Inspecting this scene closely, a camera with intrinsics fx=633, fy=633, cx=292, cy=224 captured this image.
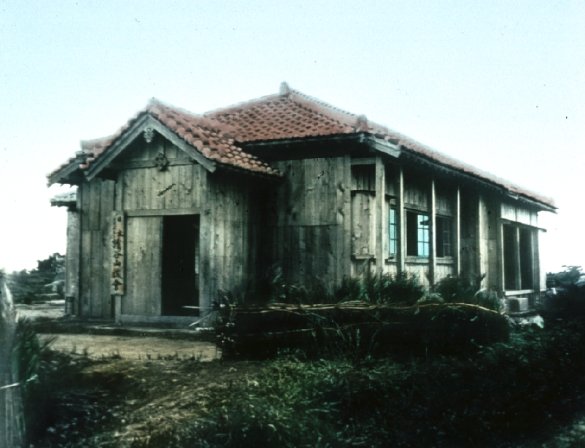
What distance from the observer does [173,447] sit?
475cm

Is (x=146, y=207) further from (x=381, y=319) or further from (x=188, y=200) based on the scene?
(x=381, y=319)

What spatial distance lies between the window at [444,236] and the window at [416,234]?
3.10ft

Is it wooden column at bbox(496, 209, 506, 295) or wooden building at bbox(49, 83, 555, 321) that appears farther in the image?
wooden column at bbox(496, 209, 506, 295)

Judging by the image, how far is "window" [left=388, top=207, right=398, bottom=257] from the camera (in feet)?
42.8

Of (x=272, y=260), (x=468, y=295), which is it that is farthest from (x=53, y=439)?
(x=272, y=260)

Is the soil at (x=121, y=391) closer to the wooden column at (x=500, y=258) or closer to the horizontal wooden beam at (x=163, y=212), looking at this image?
the horizontal wooden beam at (x=163, y=212)

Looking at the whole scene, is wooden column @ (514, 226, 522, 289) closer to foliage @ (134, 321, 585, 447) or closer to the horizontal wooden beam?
foliage @ (134, 321, 585, 447)

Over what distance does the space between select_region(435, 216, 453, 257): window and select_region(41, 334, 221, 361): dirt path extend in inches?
304

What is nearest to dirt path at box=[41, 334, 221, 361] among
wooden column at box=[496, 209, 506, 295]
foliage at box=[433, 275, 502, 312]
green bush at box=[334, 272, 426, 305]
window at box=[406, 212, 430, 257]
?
green bush at box=[334, 272, 426, 305]

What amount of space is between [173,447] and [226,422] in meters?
0.45

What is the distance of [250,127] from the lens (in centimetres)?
1309

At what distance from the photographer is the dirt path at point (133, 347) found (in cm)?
823

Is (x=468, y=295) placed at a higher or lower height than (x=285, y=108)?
lower

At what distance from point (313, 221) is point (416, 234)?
3.46 metres
